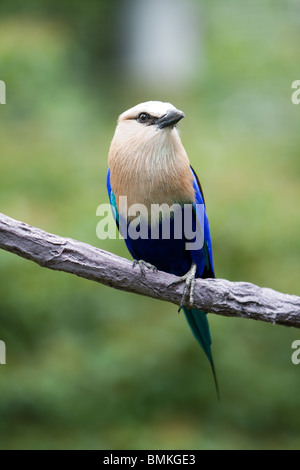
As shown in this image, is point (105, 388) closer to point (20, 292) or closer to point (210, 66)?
point (20, 292)

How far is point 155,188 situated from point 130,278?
292mm

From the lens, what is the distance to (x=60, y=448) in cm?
294

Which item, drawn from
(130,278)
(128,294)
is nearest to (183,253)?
(130,278)

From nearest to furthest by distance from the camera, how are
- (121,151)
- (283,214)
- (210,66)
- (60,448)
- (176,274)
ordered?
(121,151), (176,274), (60,448), (283,214), (210,66)

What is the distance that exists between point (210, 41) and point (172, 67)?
371mm

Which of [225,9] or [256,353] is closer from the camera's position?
[256,353]

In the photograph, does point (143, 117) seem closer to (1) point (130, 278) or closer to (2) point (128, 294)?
(1) point (130, 278)

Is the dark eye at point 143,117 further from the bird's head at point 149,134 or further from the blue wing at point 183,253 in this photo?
the blue wing at point 183,253

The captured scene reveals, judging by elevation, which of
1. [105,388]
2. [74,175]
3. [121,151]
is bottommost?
[105,388]

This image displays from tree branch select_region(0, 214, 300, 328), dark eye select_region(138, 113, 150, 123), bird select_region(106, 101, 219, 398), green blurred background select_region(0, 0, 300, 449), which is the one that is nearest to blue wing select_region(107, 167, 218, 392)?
bird select_region(106, 101, 219, 398)

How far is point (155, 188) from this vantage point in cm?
185

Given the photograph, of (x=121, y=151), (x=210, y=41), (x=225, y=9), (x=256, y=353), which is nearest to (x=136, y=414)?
(x=256, y=353)

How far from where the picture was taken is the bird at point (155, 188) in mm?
1825

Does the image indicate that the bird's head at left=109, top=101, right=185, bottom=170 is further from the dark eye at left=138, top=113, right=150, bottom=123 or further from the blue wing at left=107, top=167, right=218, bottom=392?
the blue wing at left=107, top=167, right=218, bottom=392
